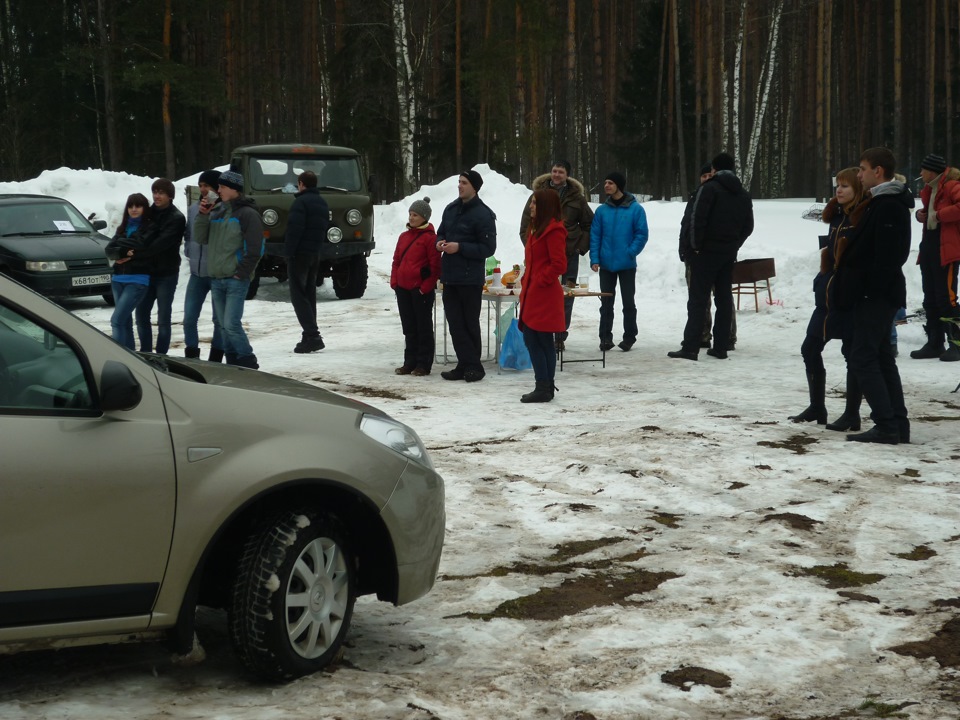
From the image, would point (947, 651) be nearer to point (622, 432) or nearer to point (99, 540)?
point (99, 540)

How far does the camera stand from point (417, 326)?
11328 mm

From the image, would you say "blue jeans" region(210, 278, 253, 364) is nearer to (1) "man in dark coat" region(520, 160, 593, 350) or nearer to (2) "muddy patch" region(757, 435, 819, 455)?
(1) "man in dark coat" region(520, 160, 593, 350)

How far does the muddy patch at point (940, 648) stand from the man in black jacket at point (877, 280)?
3.55 metres

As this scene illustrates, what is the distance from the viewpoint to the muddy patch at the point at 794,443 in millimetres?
8039

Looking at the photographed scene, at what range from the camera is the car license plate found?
16344 millimetres

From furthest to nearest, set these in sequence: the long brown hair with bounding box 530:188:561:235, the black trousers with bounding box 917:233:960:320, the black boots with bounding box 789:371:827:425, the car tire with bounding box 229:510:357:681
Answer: the black trousers with bounding box 917:233:960:320, the long brown hair with bounding box 530:188:561:235, the black boots with bounding box 789:371:827:425, the car tire with bounding box 229:510:357:681

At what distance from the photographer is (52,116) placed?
1764 inches

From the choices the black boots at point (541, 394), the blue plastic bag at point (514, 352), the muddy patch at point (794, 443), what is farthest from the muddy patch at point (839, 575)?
the blue plastic bag at point (514, 352)

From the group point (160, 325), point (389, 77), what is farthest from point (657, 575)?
point (389, 77)

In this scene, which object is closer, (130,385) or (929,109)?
(130,385)

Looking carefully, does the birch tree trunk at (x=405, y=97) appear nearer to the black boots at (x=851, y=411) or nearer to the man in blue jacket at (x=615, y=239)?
the man in blue jacket at (x=615, y=239)

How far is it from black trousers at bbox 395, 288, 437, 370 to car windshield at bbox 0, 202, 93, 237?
8198 mm

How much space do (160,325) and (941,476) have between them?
744 centimetres

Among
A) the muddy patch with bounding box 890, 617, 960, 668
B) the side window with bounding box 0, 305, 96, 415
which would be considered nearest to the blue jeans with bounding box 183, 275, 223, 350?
the side window with bounding box 0, 305, 96, 415
